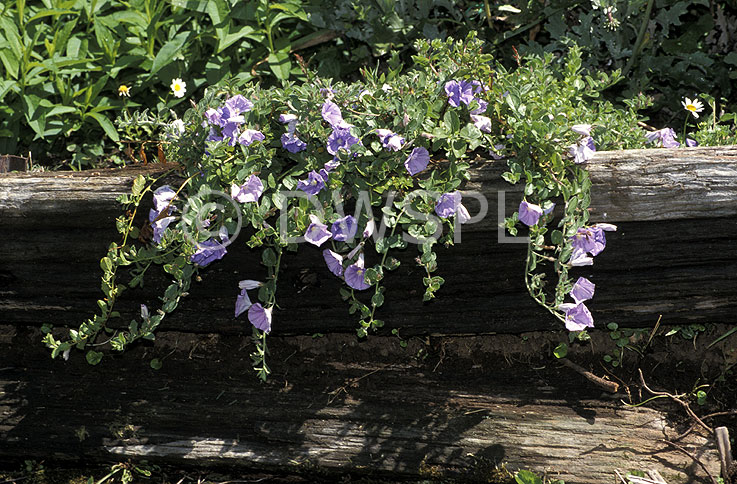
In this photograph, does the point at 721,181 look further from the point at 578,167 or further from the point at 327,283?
the point at 327,283

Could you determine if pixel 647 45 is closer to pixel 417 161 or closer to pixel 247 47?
pixel 417 161

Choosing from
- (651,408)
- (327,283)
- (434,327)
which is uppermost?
(327,283)

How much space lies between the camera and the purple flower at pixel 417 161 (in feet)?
6.03

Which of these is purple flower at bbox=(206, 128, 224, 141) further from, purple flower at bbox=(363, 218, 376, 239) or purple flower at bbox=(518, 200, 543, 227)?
purple flower at bbox=(518, 200, 543, 227)

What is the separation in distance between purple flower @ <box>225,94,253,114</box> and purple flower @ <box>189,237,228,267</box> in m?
0.39

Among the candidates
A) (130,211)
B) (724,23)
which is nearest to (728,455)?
(130,211)

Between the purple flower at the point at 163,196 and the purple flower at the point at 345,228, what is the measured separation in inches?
19.2

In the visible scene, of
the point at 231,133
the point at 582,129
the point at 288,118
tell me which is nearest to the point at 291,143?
the point at 288,118

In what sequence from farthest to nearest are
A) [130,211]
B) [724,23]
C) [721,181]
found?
[724,23] → [130,211] → [721,181]

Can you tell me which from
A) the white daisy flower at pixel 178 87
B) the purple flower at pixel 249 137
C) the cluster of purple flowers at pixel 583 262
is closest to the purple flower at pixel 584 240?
the cluster of purple flowers at pixel 583 262

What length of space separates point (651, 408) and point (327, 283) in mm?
1082

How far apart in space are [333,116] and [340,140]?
0.23 ft

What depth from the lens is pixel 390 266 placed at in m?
1.91

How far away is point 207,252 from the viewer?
193 cm
